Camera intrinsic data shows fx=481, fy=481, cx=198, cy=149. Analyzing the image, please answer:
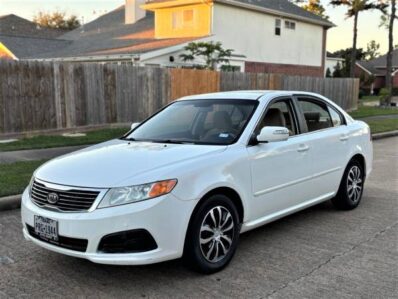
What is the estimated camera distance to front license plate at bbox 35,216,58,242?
3.95m

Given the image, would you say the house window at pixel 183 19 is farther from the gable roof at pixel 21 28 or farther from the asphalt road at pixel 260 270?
the asphalt road at pixel 260 270

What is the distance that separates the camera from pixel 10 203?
646cm

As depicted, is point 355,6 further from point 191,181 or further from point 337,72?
point 191,181

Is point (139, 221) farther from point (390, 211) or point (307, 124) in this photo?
point (390, 211)

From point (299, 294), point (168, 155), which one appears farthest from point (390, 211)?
point (168, 155)

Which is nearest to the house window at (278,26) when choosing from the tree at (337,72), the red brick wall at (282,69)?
the red brick wall at (282,69)

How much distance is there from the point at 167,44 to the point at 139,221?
21.9m

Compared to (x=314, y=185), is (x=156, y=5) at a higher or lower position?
higher

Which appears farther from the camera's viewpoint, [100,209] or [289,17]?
[289,17]

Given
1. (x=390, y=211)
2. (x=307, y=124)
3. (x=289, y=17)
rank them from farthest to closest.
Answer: (x=289, y=17) → (x=390, y=211) → (x=307, y=124)

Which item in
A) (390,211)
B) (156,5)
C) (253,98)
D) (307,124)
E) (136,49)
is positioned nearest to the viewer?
(253,98)

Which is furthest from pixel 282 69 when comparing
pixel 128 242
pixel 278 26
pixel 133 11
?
pixel 128 242

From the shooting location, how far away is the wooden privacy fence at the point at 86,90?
12402mm

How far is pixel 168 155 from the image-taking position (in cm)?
434
